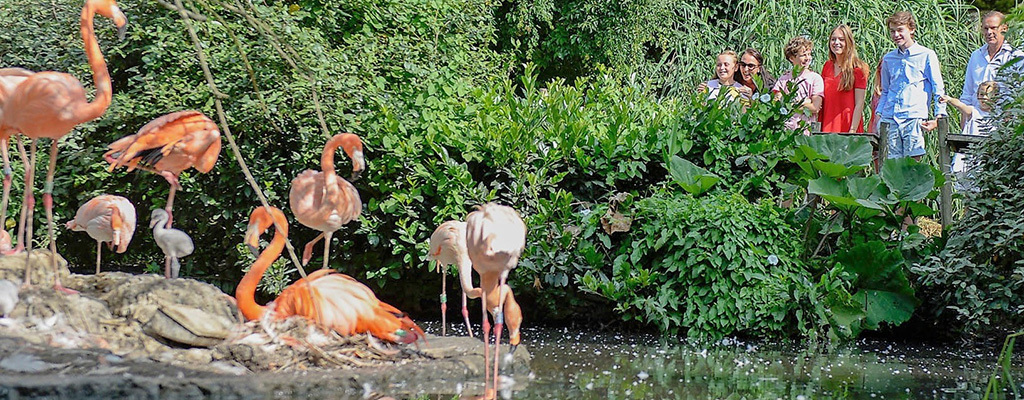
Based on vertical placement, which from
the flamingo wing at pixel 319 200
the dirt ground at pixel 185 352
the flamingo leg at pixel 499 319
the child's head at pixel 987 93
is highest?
the child's head at pixel 987 93

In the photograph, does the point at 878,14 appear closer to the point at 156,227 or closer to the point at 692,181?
the point at 692,181

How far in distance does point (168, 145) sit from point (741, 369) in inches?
112

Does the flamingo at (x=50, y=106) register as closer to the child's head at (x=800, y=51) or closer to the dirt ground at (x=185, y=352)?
the dirt ground at (x=185, y=352)

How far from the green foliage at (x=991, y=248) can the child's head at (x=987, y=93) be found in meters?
A: 0.12

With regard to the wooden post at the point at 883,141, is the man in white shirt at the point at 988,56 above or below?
above

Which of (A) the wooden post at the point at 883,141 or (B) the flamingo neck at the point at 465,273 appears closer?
(B) the flamingo neck at the point at 465,273

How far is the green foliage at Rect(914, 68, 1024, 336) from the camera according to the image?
5.81 meters

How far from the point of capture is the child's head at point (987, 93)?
632cm

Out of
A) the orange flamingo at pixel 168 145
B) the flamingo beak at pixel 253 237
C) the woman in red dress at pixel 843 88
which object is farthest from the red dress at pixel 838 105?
the orange flamingo at pixel 168 145

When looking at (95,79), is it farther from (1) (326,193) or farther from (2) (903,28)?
(2) (903,28)

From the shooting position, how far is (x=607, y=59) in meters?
11.2

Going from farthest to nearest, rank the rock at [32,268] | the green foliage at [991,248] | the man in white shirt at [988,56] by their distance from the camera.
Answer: the man in white shirt at [988,56]
the green foliage at [991,248]
the rock at [32,268]

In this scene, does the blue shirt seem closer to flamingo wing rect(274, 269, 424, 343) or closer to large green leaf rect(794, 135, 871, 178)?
large green leaf rect(794, 135, 871, 178)

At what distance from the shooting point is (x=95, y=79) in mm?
4559
